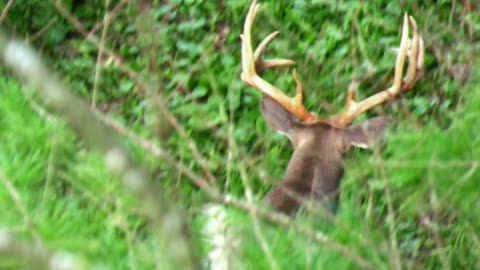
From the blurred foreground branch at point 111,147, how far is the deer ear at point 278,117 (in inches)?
141

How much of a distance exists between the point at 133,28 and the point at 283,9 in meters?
1.03

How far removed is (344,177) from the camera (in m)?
4.43

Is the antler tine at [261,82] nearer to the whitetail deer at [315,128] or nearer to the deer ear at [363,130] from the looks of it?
the whitetail deer at [315,128]

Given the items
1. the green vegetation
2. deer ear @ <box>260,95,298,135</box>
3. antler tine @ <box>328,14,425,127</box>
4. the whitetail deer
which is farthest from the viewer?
deer ear @ <box>260,95,298,135</box>

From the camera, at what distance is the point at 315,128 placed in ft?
15.4

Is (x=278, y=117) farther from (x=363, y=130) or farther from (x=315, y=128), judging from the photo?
(x=363, y=130)

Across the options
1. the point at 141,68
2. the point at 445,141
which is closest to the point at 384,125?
the point at 445,141

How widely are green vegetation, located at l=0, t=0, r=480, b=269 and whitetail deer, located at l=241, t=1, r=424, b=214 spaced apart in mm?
103

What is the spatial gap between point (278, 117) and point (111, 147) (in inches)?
146

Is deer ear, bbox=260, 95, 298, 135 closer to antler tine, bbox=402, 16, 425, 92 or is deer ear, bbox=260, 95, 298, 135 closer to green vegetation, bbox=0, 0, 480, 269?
green vegetation, bbox=0, 0, 480, 269

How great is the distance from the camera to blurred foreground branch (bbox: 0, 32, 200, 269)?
1.17 m

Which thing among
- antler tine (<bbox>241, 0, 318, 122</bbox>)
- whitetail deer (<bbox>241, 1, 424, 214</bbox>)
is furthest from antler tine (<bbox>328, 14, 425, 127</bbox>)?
antler tine (<bbox>241, 0, 318, 122</bbox>)

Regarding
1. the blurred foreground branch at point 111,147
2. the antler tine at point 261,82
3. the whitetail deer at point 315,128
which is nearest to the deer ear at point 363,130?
the whitetail deer at point 315,128

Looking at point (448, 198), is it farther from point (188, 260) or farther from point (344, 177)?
point (188, 260)
